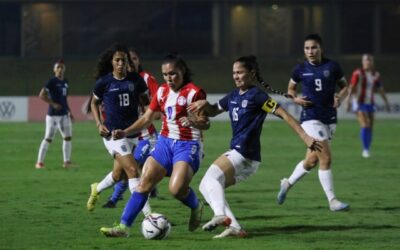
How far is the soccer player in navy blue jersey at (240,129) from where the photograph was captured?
456 inches

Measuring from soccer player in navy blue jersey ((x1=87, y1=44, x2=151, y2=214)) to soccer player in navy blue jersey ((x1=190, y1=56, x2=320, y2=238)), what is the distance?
6.11 ft

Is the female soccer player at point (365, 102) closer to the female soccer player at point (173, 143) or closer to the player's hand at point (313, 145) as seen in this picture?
the female soccer player at point (173, 143)

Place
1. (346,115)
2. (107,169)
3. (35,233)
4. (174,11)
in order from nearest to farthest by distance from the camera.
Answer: (35,233)
(107,169)
(346,115)
(174,11)

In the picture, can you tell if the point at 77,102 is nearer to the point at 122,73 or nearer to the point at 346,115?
the point at 346,115

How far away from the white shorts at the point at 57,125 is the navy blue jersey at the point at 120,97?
8191 mm

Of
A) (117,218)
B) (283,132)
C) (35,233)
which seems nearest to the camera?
(35,233)

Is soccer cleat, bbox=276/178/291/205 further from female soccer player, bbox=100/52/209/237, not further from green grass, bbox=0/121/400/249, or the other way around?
female soccer player, bbox=100/52/209/237

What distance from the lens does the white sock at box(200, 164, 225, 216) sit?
447 inches

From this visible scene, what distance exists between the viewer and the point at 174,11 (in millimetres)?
45625

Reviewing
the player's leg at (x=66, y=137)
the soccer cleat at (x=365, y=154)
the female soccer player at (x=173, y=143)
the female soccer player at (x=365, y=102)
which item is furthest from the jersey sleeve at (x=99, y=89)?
the soccer cleat at (x=365, y=154)

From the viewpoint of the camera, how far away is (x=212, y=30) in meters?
46.2

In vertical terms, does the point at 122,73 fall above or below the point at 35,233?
above

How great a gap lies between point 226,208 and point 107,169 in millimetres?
10107

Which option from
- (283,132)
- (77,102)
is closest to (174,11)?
(77,102)
